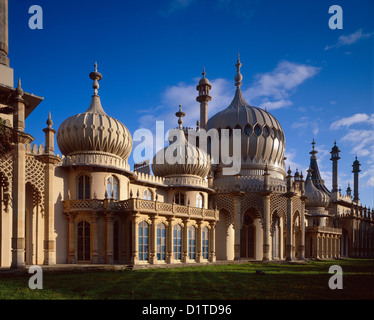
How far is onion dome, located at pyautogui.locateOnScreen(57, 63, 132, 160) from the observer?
2627 centimetres

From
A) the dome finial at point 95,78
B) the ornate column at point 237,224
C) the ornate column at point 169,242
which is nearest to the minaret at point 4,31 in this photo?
the dome finial at point 95,78

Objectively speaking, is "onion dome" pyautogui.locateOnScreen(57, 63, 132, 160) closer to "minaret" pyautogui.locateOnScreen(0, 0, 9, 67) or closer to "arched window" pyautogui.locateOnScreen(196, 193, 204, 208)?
"minaret" pyautogui.locateOnScreen(0, 0, 9, 67)

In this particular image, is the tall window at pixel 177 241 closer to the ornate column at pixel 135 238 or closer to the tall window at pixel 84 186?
the ornate column at pixel 135 238

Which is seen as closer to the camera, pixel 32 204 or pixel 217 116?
pixel 32 204

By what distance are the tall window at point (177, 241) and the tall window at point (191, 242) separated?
1.03 meters

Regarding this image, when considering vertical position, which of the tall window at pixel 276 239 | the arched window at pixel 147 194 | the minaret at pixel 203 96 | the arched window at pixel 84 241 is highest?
the minaret at pixel 203 96

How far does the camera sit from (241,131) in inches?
1628

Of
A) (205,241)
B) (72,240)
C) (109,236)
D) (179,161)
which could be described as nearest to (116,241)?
(109,236)

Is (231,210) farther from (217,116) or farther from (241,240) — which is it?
(217,116)

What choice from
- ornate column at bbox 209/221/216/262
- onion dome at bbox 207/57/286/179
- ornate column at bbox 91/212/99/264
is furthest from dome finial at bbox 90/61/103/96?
onion dome at bbox 207/57/286/179

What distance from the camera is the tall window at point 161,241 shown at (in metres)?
27.8

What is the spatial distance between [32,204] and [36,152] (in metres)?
2.91
